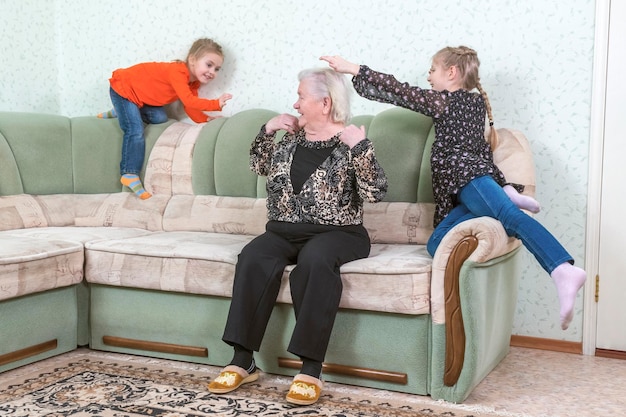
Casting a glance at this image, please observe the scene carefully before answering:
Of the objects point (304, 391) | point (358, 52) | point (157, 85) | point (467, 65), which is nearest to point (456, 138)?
point (467, 65)

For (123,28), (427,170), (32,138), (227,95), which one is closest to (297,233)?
(427,170)

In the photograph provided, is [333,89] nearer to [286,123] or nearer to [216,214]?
[286,123]

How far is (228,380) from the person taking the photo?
Result: 92.1 inches

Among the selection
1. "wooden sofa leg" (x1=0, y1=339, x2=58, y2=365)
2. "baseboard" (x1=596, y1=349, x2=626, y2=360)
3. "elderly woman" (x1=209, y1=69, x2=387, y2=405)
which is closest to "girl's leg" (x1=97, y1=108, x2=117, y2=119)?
"elderly woman" (x1=209, y1=69, x2=387, y2=405)

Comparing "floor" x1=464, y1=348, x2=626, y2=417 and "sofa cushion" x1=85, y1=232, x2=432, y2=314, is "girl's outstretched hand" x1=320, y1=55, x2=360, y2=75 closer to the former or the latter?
"sofa cushion" x1=85, y1=232, x2=432, y2=314

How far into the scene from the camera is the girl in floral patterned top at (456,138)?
97.1 inches

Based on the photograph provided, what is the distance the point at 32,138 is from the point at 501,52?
7.00ft

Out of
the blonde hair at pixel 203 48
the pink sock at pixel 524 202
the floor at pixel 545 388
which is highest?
the blonde hair at pixel 203 48

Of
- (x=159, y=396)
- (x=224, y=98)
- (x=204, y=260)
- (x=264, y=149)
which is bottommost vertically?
(x=159, y=396)

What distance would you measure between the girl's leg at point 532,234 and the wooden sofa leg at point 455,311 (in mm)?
192

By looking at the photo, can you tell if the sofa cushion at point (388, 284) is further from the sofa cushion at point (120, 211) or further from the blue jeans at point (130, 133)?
the blue jeans at point (130, 133)

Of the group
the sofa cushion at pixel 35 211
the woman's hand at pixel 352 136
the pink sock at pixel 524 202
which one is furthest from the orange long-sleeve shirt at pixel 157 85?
the pink sock at pixel 524 202

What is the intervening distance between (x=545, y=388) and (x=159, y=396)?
1.29 m

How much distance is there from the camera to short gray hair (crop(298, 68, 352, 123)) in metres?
2.55
